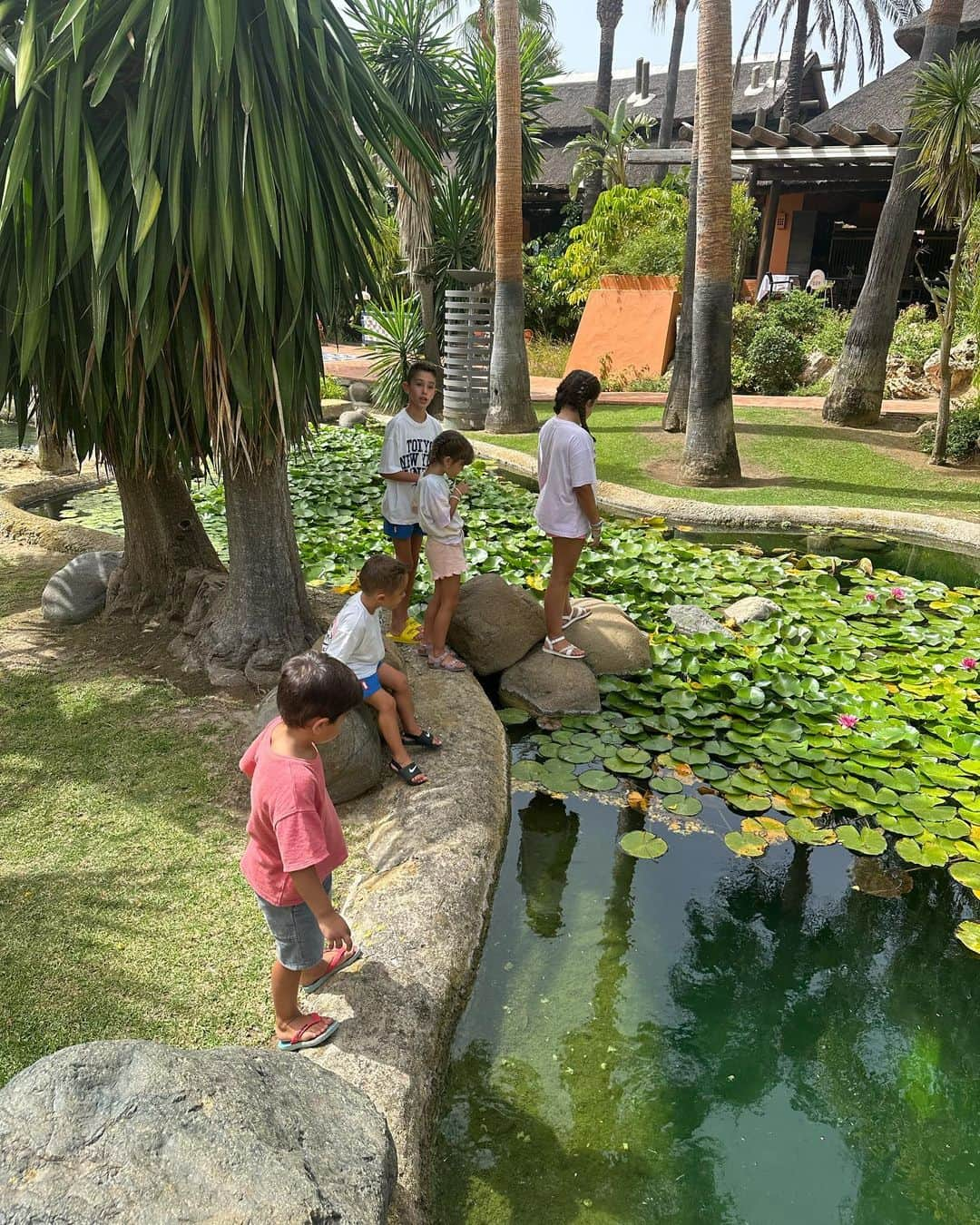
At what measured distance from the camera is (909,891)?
11.4 ft

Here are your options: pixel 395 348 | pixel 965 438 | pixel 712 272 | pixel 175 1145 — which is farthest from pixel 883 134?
pixel 175 1145

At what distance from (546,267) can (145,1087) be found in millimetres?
18016

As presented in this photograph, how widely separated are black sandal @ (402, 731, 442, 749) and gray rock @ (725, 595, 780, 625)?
94.9 inches

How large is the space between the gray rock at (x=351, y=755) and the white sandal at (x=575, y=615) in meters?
1.58

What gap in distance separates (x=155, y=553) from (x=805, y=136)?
42.6 feet

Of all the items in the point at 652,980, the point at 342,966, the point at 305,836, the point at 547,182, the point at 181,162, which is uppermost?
the point at 547,182

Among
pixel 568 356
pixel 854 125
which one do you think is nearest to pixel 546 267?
pixel 568 356

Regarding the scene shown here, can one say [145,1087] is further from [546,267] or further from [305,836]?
[546,267]

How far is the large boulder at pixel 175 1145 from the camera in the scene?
1487 millimetres

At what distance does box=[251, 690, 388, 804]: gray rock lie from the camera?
3549 mm

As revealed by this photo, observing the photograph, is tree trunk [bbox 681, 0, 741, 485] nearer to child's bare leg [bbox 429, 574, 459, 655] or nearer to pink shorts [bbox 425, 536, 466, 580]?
child's bare leg [bbox 429, 574, 459, 655]

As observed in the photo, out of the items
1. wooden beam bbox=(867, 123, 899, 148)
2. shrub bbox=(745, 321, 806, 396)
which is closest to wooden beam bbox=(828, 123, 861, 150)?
wooden beam bbox=(867, 123, 899, 148)

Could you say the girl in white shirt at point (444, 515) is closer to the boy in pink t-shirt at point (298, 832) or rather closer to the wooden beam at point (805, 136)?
the boy in pink t-shirt at point (298, 832)

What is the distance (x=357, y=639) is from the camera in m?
3.46
